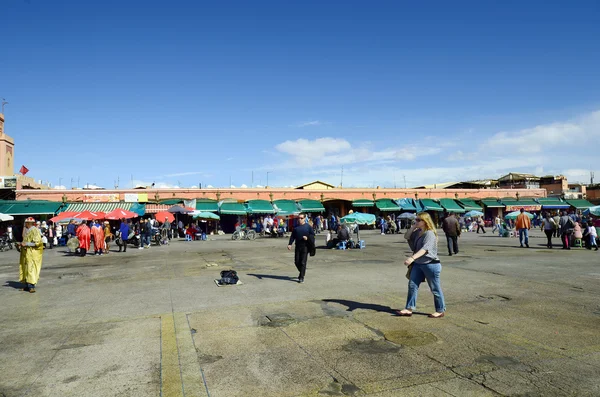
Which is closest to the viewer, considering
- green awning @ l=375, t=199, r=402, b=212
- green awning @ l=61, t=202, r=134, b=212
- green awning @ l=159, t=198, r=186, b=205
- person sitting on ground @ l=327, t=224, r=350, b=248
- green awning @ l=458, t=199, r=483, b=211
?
person sitting on ground @ l=327, t=224, r=350, b=248

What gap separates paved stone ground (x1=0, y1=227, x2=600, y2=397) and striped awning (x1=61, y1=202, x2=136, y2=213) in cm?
2617

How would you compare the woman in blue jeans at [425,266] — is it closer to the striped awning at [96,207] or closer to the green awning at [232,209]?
the green awning at [232,209]

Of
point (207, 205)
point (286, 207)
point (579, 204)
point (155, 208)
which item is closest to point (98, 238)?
point (155, 208)

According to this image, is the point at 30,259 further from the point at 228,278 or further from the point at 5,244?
the point at 5,244

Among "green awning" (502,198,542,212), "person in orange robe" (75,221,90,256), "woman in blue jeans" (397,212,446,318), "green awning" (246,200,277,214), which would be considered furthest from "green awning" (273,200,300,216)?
"woman in blue jeans" (397,212,446,318)

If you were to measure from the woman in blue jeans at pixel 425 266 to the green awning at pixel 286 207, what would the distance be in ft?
103

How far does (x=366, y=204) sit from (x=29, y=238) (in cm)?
3462

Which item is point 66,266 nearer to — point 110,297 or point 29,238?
point 29,238

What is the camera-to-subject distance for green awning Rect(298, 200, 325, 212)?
39.0m

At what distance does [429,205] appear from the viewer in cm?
4241

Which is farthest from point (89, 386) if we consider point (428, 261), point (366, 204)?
point (366, 204)

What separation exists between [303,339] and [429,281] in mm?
2297

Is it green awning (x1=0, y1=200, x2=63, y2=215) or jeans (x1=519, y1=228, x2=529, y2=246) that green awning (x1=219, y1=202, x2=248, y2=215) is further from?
jeans (x1=519, y1=228, x2=529, y2=246)

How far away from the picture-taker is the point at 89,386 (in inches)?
153
